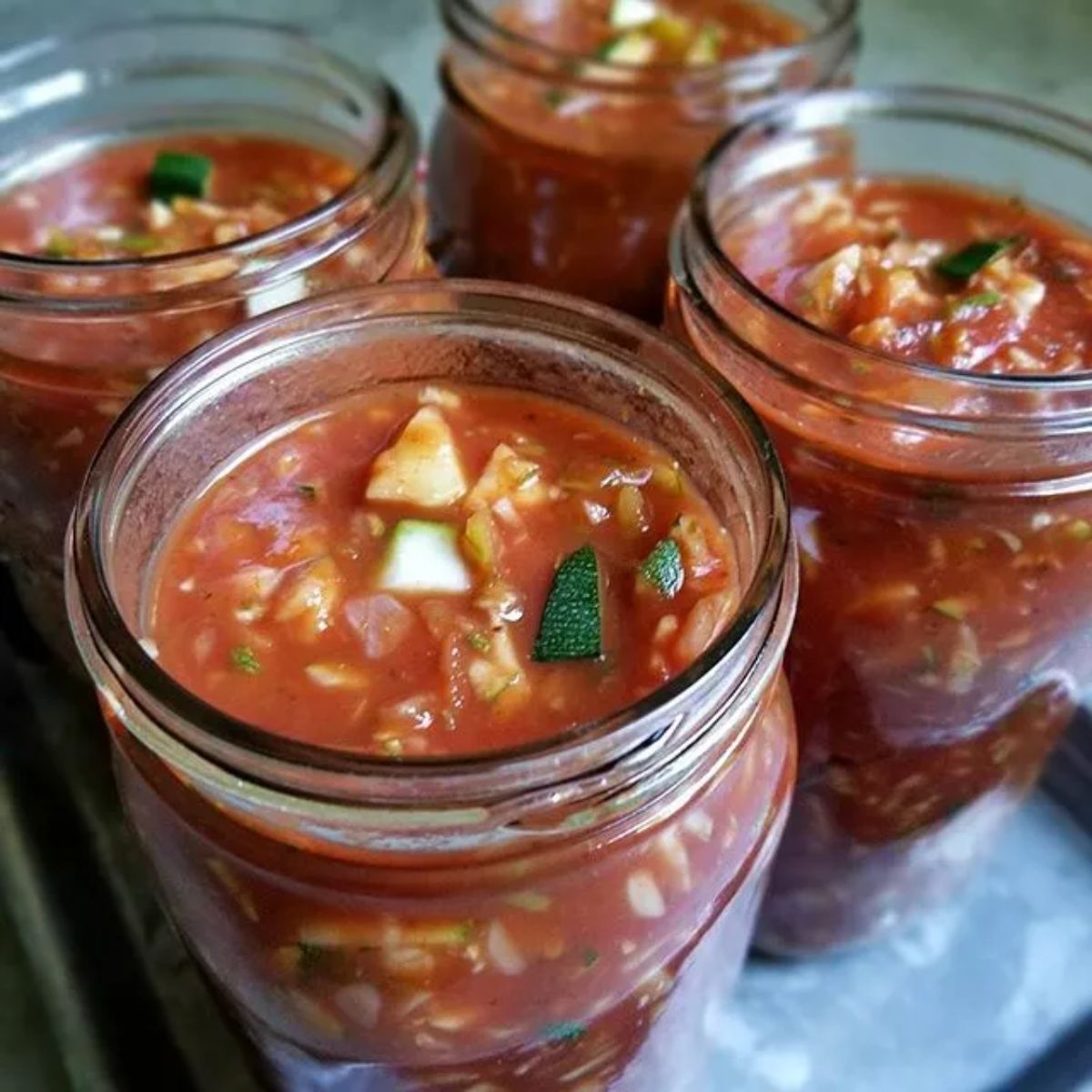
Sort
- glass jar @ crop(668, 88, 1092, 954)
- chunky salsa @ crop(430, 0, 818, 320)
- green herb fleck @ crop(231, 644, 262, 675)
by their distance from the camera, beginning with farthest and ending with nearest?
chunky salsa @ crop(430, 0, 818, 320) → glass jar @ crop(668, 88, 1092, 954) → green herb fleck @ crop(231, 644, 262, 675)

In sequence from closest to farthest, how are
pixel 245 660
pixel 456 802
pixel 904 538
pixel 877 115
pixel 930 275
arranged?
pixel 456 802, pixel 245 660, pixel 904 538, pixel 930 275, pixel 877 115

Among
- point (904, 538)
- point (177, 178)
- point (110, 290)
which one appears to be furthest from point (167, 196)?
point (904, 538)

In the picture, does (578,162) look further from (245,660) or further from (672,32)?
(245,660)

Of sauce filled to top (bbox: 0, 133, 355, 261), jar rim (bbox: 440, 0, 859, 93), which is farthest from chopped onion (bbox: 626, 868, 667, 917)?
jar rim (bbox: 440, 0, 859, 93)

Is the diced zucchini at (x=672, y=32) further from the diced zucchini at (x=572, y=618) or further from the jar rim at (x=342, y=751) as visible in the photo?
the diced zucchini at (x=572, y=618)

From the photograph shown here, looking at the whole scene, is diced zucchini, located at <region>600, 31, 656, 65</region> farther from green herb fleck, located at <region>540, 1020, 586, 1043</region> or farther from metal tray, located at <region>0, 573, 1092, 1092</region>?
green herb fleck, located at <region>540, 1020, 586, 1043</region>

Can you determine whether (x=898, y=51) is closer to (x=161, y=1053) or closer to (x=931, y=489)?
→ (x=931, y=489)
